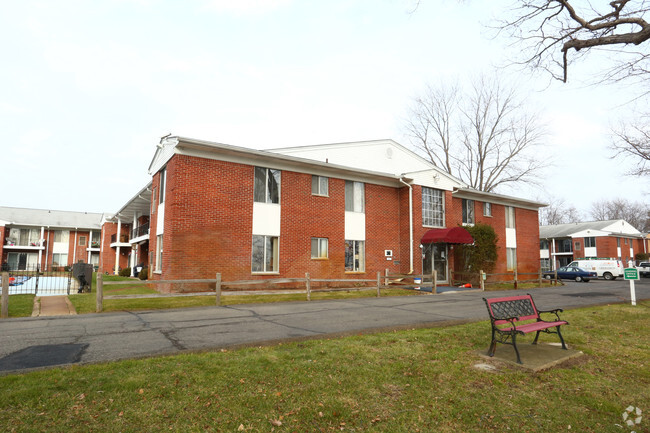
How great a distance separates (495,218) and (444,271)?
294 inches

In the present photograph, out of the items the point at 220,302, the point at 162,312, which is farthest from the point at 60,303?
the point at 220,302

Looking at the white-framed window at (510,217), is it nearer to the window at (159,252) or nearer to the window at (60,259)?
the window at (159,252)

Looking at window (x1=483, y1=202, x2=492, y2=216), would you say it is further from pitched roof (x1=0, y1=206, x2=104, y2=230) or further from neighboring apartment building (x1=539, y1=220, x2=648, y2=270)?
pitched roof (x1=0, y1=206, x2=104, y2=230)

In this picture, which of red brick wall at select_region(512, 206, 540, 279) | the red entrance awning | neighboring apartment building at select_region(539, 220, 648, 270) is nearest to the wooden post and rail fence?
the red entrance awning

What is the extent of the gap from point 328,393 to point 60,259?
51666 millimetres

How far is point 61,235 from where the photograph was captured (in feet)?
153

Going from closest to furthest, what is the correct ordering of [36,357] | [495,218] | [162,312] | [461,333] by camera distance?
1. [36,357]
2. [461,333]
3. [162,312]
4. [495,218]

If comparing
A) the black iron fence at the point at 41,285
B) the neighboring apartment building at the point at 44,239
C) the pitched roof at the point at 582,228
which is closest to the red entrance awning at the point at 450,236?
the black iron fence at the point at 41,285

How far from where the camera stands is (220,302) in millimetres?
13508

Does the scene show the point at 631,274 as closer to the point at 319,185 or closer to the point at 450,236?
the point at 450,236

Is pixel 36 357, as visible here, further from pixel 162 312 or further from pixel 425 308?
pixel 425 308

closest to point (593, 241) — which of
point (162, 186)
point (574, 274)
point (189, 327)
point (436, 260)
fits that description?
point (574, 274)

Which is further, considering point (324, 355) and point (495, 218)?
point (495, 218)

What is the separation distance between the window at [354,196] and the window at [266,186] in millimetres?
A: 4375
